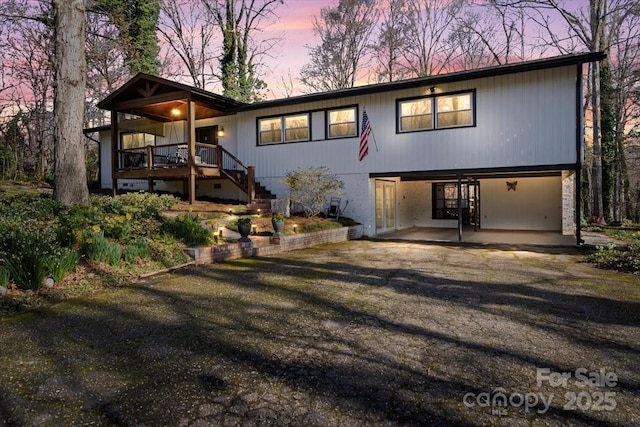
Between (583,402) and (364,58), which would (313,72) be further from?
(583,402)

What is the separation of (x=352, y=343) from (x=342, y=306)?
1.16 m

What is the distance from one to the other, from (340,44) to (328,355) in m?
25.3

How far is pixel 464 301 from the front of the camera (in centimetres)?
484

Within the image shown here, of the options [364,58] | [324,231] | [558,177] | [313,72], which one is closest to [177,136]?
[324,231]

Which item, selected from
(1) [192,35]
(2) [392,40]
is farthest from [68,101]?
(2) [392,40]

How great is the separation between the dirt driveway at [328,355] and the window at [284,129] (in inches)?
363

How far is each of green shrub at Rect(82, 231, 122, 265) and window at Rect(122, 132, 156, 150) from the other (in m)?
12.7

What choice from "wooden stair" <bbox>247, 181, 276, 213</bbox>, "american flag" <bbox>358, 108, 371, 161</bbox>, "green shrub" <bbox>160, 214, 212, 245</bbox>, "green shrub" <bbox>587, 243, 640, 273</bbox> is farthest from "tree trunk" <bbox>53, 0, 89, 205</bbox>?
"green shrub" <bbox>587, 243, 640, 273</bbox>

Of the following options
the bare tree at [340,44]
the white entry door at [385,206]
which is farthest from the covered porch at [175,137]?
the bare tree at [340,44]

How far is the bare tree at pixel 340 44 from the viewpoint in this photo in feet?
80.1

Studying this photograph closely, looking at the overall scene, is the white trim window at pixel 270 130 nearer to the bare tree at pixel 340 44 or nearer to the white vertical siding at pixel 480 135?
the white vertical siding at pixel 480 135

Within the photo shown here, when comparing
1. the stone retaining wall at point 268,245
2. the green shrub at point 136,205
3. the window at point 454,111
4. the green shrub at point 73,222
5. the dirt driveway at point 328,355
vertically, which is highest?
the window at point 454,111

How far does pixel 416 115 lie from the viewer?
12.2 meters

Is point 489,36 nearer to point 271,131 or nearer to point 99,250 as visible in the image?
point 271,131
